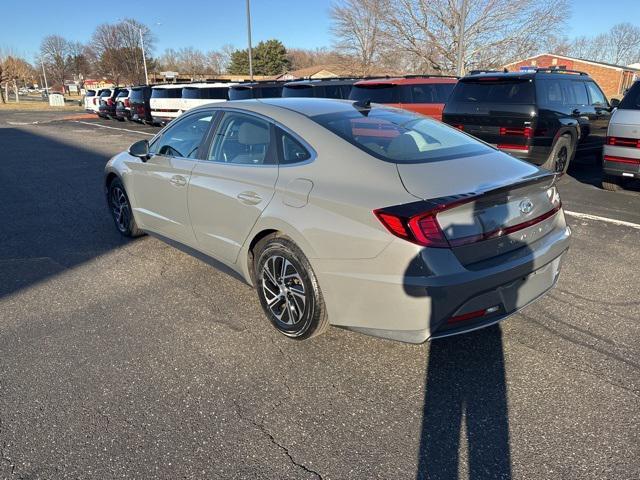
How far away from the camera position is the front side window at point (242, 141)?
11.2ft

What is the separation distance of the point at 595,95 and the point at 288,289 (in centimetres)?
855

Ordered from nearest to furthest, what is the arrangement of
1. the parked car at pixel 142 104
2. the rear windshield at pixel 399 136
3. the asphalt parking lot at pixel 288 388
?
the asphalt parking lot at pixel 288 388 → the rear windshield at pixel 399 136 → the parked car at pixel 142 104

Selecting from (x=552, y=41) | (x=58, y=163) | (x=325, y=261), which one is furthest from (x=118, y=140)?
(x=552, y=41)

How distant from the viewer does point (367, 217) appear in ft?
8.49

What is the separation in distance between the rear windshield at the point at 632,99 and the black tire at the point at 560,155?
116 cm

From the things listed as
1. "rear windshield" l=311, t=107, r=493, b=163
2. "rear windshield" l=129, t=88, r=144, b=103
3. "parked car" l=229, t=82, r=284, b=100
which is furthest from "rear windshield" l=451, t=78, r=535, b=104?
"rear windshield" l=129, t=88, r=144, b=103

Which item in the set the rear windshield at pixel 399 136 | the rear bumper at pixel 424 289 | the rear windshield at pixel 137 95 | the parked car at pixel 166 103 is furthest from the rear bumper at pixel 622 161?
the rear windshield at pixel 137 95

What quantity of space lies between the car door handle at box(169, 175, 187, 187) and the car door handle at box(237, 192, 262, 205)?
83 centimetres

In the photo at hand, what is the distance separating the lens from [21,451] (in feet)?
7.65

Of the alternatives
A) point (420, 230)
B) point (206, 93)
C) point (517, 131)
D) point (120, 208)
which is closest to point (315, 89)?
point (206, 93)

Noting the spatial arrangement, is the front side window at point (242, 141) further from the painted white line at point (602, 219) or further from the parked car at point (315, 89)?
the parked car at point (315, 89)

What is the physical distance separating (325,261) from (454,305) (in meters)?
0.77

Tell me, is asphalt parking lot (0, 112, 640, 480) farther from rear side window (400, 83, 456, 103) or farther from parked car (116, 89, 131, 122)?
parked car (116, 89, 131, 122)

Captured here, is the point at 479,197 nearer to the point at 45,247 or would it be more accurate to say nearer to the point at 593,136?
the point at 45,247
